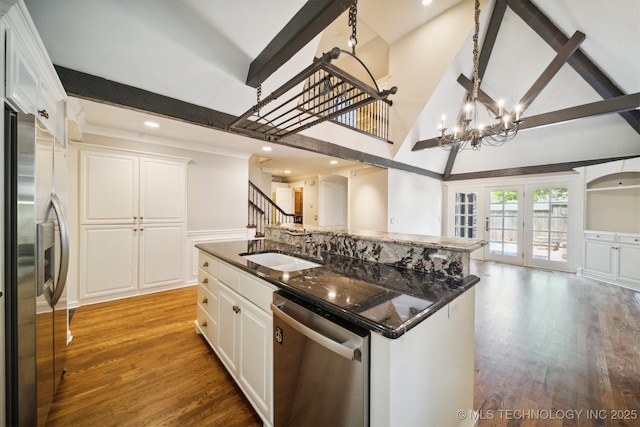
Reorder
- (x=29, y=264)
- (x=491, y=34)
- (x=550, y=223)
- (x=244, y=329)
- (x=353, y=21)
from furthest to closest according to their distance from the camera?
1. (x=550, y=223)
2. (x=491, y=34)
3. (x=244, y=329)
4. (x=353, y=21)
5. (x=29, y=264)

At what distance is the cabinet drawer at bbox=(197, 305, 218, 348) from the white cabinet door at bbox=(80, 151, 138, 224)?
1996 mm

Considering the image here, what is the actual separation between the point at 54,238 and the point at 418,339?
1.91 m

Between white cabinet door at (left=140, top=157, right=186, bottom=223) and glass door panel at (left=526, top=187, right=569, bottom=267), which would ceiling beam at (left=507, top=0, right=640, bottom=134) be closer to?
glass door panel at (left=526, top=187, right=569, bottom=267)

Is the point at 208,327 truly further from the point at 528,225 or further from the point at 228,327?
the point at 528,225

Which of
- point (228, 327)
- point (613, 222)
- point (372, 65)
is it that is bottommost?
point (228, 327)

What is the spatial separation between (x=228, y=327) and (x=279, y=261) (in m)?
0.66

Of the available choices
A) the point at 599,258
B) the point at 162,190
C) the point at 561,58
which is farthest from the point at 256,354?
the point at 599,258

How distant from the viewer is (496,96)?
16.1 ft

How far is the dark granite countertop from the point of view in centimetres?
86

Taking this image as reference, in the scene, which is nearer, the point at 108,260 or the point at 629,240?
the point at 108,260

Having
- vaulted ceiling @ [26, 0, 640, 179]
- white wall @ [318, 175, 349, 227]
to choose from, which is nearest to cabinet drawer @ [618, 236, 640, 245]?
vaulted ceiling @ [26, 0, 640, 179]

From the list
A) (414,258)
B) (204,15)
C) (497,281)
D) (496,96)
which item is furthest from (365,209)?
(204,15)

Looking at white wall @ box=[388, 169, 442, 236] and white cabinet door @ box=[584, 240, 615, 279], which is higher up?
white wall @ box=[388, 169, 442, 236]

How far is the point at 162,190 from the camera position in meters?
3.50
